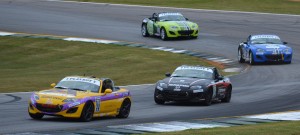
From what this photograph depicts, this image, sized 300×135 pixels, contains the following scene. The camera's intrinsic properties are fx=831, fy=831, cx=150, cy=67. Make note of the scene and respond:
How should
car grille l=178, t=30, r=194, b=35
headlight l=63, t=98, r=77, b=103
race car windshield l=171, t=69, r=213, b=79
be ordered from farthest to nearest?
1. car grille l=178, t=30, r=194, b=35
2. race car windshield l=171, t=69, r=213, b=79
3. headlight l=63, t=98, r=77, b=103

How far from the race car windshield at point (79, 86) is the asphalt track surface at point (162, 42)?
2.54ft

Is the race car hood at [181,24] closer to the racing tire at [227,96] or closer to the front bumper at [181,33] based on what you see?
the front bumper at [181,33]

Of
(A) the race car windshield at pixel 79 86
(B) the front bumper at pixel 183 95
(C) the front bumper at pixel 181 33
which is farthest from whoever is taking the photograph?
(C) the front bumper at pixel 181 33

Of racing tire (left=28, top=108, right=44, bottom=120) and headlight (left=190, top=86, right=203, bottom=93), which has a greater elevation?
racing tire (left=28, top=108, right=44, bottom=120)

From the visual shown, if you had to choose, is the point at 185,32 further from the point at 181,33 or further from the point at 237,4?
the point at 237,4

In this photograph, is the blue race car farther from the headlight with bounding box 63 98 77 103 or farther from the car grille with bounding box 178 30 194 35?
the headlight with bounding box 63 98 77 103

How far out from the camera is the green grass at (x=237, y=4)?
5700 centimetres

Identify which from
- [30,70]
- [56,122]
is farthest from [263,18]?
[56,122]

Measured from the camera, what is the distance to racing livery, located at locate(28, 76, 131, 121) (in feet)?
59.4

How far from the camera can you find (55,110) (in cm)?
1808

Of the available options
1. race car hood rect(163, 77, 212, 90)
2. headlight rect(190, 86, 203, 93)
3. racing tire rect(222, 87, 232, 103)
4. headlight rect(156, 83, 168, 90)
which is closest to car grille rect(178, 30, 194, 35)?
racing tire rect(222, 87, 232, 103)

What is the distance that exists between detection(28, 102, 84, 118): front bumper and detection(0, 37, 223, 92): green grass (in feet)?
29.5

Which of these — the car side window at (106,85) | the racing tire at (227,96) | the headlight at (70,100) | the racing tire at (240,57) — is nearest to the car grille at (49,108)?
the headlight at (70,100)

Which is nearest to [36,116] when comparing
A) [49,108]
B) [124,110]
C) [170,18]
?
[49,108]
